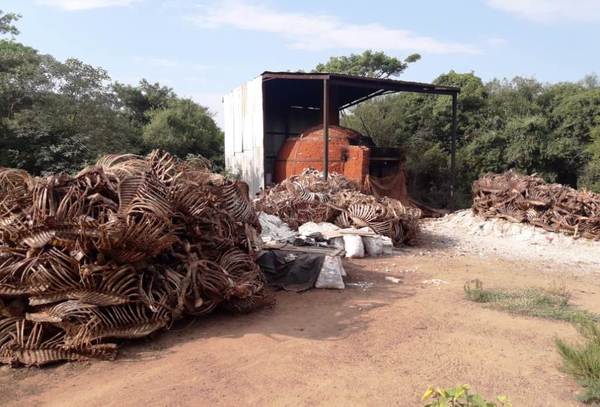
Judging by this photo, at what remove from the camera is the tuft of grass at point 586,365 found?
2.95 m

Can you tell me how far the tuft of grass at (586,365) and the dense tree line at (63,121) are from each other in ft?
42.9

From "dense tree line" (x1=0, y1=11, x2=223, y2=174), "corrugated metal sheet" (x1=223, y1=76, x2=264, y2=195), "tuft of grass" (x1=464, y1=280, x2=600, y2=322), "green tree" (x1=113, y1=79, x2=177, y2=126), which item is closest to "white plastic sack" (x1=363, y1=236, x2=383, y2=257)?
"tuft of grass" (x1=464, y1=280, x2=600, y2=322)

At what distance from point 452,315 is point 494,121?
1760 centimetres

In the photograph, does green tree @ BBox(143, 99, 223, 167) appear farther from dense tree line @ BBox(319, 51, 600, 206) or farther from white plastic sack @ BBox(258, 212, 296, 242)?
white plastic sack @ BBox(258, 212, 296, 242)

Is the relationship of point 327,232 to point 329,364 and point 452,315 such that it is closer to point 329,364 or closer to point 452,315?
point 452,315

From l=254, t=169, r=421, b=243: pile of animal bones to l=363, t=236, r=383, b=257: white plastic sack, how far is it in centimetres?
89

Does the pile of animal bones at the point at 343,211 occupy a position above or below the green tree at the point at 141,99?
below

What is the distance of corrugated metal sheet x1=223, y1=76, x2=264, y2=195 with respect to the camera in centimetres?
1467

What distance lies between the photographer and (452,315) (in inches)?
188

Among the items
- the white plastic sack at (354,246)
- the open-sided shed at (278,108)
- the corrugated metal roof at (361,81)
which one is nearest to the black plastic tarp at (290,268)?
the white plastic sack at (354,246)

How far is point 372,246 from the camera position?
8.26 meters

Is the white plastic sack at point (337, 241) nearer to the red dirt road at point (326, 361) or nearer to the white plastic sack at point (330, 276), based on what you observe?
the white plastic sack at point (330, 276)

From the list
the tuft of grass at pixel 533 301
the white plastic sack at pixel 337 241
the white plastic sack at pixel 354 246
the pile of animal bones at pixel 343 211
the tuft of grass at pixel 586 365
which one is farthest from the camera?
the pile of animal bones at pixel 343 211

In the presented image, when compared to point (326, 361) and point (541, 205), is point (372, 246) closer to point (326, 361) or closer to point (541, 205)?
point (326, 361)
